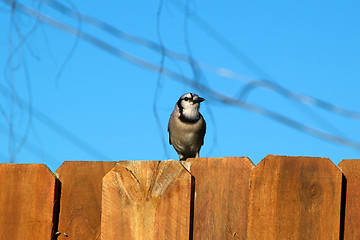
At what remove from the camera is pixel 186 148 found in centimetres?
680

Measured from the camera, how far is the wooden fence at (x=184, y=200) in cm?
241

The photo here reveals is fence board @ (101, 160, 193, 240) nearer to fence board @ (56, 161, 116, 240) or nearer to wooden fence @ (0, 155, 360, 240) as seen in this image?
wooden fence @ (0, 155, 360, 240)

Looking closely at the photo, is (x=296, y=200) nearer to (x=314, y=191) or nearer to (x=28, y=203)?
(x=314, y=191)

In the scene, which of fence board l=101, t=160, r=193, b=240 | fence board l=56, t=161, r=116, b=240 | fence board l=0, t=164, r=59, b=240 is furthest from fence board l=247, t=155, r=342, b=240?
fence board l=0, t=164, r=59, b=240

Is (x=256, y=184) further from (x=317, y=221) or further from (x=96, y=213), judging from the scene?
(x=96, y=213)

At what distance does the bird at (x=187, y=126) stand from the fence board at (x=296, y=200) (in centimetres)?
411

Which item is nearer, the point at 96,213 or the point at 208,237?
→ the point at 208,237

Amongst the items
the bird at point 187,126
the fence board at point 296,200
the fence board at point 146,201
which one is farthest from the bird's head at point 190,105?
the fence board at point 296,200

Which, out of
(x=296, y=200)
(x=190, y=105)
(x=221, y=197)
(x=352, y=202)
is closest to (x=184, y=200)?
(x=221, y=197)

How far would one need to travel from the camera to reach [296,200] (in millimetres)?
2410

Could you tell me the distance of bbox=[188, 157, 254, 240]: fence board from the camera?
2.52m

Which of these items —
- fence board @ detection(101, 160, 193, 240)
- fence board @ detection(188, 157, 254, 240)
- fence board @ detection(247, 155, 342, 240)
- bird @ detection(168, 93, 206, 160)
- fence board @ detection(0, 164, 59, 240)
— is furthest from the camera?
bird @ detection(168, 93, 206, 160)

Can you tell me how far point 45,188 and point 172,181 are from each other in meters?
0.74

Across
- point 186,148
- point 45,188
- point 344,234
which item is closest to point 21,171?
point 45,188
